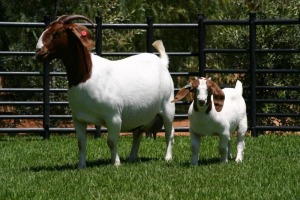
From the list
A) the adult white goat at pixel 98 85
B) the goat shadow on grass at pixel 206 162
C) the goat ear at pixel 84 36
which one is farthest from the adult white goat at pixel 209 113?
the goat ear at pixel 84 36

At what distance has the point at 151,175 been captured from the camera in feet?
36.1

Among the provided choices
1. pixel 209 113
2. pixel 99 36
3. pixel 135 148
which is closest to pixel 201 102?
pixel 209 113

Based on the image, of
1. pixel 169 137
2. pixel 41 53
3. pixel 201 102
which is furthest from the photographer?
pixel 169 137

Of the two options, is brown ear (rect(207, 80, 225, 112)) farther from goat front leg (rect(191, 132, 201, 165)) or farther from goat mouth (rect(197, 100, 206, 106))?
goat front leg (rect(191, 132, 201, 165))

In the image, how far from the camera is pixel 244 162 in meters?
12.2

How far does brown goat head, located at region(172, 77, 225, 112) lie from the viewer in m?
11.5

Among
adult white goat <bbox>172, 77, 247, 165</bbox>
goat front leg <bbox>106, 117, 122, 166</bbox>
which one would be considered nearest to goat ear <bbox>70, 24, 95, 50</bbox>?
goat front leg <bbox>106, 117, 122, 166</bbox>

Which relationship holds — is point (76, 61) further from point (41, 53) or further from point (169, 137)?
point (169, 137)

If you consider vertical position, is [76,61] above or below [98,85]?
above

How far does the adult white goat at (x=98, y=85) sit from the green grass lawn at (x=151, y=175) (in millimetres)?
573

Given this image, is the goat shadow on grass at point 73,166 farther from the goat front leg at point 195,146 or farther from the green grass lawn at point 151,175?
the goat front leg at point 195,146

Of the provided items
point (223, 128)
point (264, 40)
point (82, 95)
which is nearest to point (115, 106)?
point (82, 95)

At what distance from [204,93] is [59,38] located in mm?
1947

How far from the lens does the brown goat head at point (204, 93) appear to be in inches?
452
